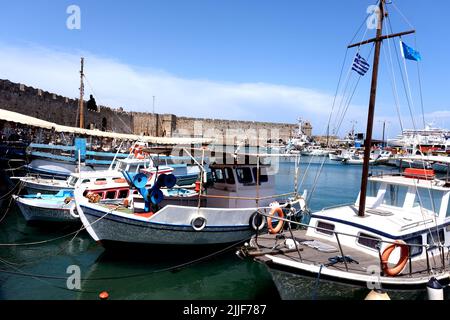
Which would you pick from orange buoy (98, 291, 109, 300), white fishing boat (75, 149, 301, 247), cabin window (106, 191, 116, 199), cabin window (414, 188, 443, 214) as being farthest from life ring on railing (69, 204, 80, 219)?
cabin window (414, 188, 443, 214)

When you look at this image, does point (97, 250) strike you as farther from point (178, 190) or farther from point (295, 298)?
point (295, 298)

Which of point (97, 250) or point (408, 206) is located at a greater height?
point (408, 206)

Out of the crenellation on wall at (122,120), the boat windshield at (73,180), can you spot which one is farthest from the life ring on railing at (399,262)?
the boat windshield at (73,180)

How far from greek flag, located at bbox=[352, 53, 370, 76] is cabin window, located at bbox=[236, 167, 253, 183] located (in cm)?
531

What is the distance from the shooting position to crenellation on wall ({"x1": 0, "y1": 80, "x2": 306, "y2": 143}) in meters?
32.2

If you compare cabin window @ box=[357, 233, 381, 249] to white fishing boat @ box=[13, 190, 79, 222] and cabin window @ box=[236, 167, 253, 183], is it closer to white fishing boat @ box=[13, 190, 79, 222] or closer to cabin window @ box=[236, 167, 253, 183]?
cabin window @ box=[236, 167, 253, 183]

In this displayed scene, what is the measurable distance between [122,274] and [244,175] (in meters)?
5.66

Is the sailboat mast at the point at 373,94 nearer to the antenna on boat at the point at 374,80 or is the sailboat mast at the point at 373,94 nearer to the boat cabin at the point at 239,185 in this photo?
the antenna on boat at the point at 374,80

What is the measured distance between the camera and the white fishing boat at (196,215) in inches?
446

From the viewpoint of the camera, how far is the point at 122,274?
10695 mm

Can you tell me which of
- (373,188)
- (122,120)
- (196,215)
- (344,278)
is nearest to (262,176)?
(196,215)
